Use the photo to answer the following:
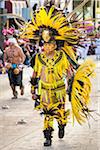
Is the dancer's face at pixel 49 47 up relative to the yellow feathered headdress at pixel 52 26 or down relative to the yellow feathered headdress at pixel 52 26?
down

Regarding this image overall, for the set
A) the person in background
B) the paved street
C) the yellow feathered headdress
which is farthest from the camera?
the person in background

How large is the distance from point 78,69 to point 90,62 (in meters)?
0.25

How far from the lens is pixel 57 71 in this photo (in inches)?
290

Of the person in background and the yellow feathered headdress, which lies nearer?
the yellow feathered headdress

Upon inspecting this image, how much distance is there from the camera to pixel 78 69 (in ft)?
24.7

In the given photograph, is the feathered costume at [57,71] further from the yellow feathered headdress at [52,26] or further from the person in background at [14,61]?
the person in background at [14,61]

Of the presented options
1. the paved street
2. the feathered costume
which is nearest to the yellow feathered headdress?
the feathered costume

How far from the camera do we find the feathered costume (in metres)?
7.37

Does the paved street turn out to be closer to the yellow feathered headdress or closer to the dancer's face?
the dancer's face

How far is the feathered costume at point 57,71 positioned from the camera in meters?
7.37

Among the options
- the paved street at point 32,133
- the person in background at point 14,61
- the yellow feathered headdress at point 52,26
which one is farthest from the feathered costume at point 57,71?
the person in background at point 14,61

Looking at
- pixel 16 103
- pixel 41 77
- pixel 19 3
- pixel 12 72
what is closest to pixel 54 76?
pixel 41 77

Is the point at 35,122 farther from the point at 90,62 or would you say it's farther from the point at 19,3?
the point at 19,3

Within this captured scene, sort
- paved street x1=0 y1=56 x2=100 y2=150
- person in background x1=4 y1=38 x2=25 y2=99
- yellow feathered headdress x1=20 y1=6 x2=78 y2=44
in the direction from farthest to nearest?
person in background x1=4 y1=38 x2=25 y2=99
paved street x1=0 y1=56 x2=100 y2=150
yellow feathered headdress x1=20 y1=6 x2=78 y2=44
